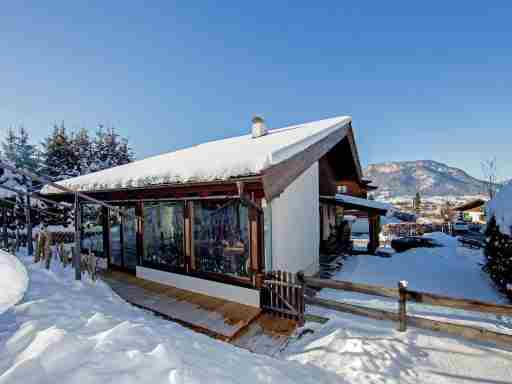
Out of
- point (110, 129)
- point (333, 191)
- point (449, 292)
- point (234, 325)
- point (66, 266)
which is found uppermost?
point (110, 129)

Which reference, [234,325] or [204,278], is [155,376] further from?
[204,278]

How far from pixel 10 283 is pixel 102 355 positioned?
4.98 ft

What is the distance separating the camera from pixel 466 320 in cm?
498

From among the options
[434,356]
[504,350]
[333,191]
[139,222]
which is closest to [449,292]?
[504,350]

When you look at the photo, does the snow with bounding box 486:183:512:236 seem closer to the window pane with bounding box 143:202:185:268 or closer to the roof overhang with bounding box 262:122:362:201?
the roof overhang with bounding box 262:122:362:201

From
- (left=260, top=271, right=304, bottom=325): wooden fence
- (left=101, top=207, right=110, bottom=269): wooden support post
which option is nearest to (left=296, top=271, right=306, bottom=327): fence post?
(left=260, top=271, right=304, bottom=325): wooden fence

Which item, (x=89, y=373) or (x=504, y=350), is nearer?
(x=89, y=373)

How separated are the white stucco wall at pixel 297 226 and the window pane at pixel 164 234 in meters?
2.92

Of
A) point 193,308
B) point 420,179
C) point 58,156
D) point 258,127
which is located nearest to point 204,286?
point 193,308

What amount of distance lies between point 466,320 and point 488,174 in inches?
996

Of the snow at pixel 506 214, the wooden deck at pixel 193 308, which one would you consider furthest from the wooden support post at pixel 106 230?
the snow at pixel 506 214

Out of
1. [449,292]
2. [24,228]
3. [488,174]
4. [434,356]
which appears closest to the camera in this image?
[434,356]

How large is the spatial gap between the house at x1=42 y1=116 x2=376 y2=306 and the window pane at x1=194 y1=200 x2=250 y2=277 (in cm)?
3

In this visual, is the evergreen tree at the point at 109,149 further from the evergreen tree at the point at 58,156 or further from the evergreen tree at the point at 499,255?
the evergreen tree at the point at 499,255
